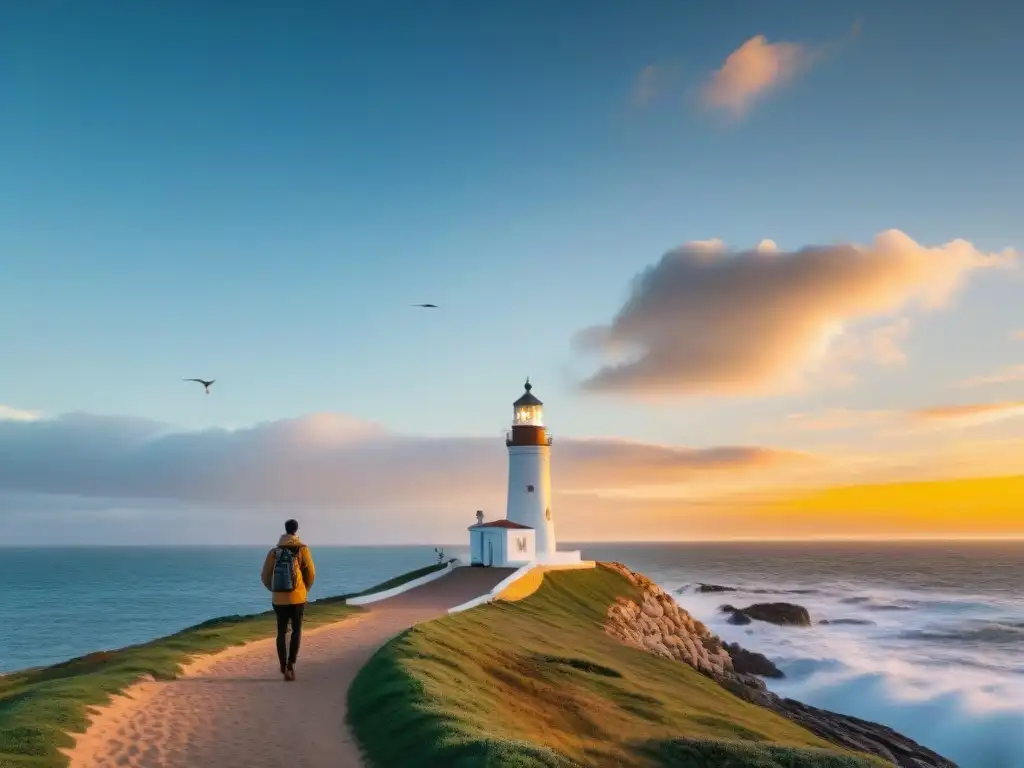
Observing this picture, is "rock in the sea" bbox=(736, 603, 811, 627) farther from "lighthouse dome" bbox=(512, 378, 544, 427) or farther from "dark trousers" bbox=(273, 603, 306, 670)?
"dark trousers" bbox=(273, 603, 306, 670)

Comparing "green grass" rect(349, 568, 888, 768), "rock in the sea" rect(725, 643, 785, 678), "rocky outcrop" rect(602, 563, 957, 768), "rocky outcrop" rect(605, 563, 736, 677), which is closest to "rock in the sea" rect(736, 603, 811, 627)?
"rocky outcrop" rect(602, 563, 957, 768)

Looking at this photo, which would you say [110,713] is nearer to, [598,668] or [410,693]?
[410,693]

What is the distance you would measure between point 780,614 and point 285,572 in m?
66.8

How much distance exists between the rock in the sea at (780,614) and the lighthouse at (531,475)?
1076 inches

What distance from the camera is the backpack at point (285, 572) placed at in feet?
57.2

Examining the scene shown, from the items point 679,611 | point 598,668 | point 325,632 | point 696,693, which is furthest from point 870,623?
point 325,632

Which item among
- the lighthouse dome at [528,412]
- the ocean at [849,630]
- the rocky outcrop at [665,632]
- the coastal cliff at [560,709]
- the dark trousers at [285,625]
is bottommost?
the ocean at [849,630]

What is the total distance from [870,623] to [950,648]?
1482 centimetres

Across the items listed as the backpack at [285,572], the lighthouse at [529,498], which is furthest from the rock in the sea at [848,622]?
the backpack at [285,572]

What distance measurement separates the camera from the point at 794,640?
6372cm

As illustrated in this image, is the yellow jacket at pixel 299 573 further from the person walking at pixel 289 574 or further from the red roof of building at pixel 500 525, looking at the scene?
the red roof of building at pixel 500 525

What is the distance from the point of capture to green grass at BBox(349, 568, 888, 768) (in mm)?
13766

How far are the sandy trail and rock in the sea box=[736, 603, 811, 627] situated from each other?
193ft

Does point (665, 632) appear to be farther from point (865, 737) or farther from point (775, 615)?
point (775, 615)
